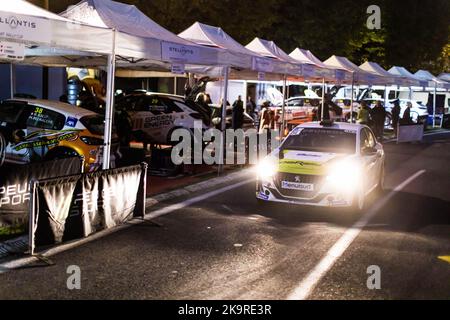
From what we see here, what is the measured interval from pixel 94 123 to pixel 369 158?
5.47 metres

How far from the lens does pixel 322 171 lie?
980 centimetres

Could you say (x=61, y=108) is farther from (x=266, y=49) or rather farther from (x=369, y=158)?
(x=266, y=49)

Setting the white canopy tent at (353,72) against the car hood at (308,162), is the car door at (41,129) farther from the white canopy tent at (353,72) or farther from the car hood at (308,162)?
the white canopy tent at (353,72)

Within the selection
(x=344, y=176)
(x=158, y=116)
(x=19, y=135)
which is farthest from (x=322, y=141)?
(x=158, y=116)

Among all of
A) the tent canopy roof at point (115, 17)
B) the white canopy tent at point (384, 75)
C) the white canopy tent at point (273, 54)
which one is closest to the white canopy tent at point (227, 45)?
the white canopy tent at point (273, 54)

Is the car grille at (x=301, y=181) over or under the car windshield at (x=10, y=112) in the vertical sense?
under

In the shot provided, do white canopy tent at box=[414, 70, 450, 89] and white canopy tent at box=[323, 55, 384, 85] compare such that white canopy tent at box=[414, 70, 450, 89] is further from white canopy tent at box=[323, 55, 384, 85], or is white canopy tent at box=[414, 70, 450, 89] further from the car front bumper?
the car front bumper

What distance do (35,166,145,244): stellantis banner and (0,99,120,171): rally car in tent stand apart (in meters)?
2.91

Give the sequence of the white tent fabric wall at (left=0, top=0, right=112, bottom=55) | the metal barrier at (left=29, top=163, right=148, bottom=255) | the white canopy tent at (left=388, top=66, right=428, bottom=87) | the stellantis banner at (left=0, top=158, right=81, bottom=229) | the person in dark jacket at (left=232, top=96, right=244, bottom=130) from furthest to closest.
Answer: the white canopy tent at (left=388, top=66, right=428, bottom=87) < the person in dark jacket at (left=232, top=96, right=244, bottom=130) < the white tent fabric wall at (left=0, top=0, right=112, bottom=55) < the stellantis banner at (left=0, top=158, right=81, bottom=229) < the metal barrier at (left=29, top=163, right=148, bottom=255)

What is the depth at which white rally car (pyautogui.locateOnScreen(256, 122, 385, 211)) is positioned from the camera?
9.79m

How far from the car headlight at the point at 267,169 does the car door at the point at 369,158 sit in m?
1.61

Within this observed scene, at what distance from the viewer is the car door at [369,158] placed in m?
10.7

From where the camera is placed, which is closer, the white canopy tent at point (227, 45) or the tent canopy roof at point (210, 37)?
the white canopy tent at point (227, 45)

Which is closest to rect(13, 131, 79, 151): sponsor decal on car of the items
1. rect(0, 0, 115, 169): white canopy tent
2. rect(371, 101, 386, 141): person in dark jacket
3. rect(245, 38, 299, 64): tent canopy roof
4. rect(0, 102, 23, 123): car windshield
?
rect(0, 102, 23, 123): car windshield
